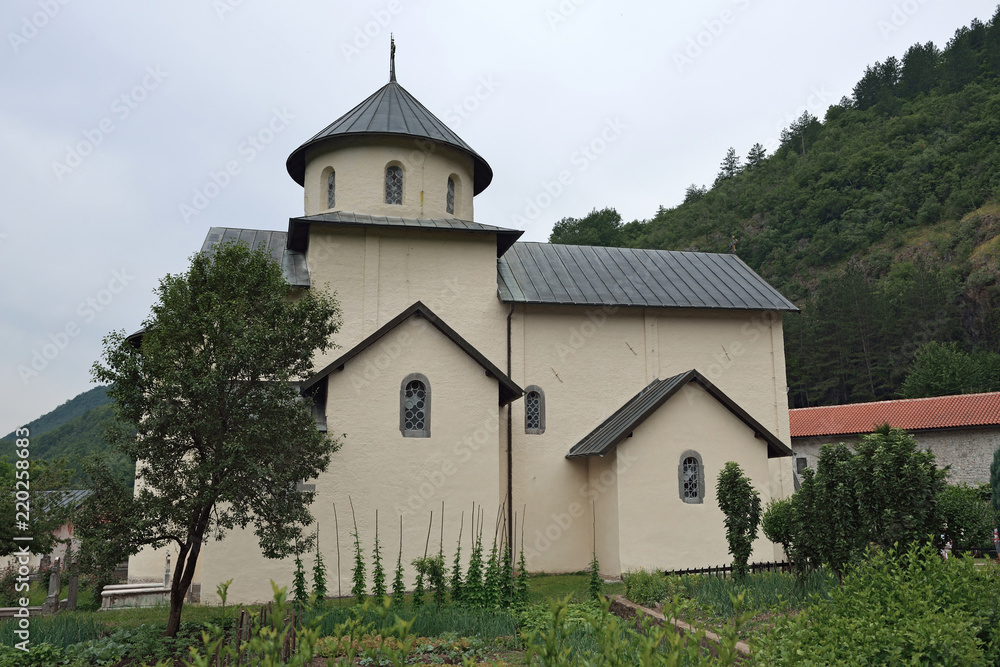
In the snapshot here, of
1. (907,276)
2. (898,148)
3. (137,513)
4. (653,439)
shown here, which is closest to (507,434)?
(653,439)

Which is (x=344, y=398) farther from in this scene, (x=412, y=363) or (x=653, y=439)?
(x=653, y=439)

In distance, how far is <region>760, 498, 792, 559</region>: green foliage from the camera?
10.8 meters

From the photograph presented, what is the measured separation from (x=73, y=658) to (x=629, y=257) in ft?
53.1

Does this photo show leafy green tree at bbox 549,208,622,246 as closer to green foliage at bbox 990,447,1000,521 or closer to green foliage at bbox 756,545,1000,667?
green foliage at bbox 990,447,1000,521

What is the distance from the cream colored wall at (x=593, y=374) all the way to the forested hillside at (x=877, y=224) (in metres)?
26.3

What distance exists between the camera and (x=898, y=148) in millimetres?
61000

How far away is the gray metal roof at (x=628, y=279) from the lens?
17.3m

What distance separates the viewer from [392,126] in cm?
1728

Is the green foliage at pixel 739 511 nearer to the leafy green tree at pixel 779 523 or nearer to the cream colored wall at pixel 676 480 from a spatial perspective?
the leafy green tree at pixel 779 523

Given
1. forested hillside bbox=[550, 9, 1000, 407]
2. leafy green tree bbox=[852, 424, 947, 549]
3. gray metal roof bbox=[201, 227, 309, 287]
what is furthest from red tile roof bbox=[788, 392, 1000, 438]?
gray metal roof bbox=[201, 227, 309, 287]

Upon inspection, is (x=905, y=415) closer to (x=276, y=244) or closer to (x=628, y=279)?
(x=628, y=279)

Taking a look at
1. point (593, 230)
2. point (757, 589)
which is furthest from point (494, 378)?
point (593, 230)

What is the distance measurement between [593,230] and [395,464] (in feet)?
111

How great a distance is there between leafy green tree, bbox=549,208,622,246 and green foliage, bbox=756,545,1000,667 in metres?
37.7
